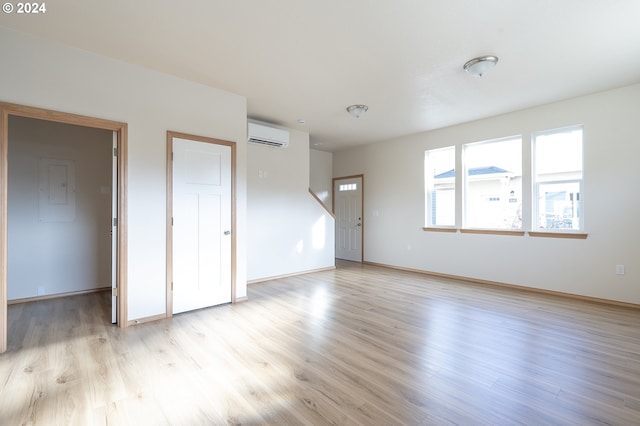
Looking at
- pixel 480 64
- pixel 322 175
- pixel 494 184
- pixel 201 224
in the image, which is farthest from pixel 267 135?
pixel 494 184

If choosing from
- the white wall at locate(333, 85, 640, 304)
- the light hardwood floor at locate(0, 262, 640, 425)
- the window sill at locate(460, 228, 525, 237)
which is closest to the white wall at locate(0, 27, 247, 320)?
the light hardwood floor at locate(0, 262, 640, 425)

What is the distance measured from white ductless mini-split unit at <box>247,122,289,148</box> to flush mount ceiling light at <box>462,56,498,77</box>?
299 cm

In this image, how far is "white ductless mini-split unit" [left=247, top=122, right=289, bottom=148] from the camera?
15.5 ft

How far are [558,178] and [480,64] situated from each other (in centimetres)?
246

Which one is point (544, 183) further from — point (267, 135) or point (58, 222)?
point (58, 222)

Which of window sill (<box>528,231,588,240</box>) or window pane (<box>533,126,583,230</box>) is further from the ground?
window pane (<box>533,126,583,230</box>)

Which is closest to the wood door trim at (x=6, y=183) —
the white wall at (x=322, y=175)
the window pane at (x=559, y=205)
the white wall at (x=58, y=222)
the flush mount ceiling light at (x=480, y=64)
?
the white wall at (x=58, y=222)

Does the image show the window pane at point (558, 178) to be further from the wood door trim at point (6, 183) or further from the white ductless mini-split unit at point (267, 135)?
the wood door trim at point (6, 183)

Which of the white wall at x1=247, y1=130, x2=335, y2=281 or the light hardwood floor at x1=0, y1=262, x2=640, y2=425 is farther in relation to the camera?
the white wall at x1=247, y1=130, x2=335, y2=281

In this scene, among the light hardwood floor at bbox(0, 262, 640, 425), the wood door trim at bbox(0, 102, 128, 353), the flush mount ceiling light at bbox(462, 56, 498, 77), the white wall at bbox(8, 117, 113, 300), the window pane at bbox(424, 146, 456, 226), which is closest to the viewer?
the light hardwood floor at bbox(0, 262, 640, 425)

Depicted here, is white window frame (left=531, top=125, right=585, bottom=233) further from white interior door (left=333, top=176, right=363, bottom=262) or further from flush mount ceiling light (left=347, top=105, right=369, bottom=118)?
white interior door (left=333, top=176, right=363, bottom=262)

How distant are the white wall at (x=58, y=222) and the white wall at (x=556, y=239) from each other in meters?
5.22

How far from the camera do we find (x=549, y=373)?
84.5 inches

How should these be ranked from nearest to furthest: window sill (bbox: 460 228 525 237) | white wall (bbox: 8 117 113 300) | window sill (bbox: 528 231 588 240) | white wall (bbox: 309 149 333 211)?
1. white wall (bbox: 8 117 113 300)
2. window sill (bbox: 528 231 588 240)
3. window sill (bbox: 460 228 525 237)
4. white wall (bbox: 309 149 333 211)
